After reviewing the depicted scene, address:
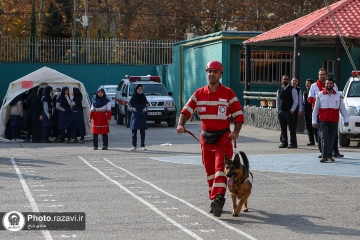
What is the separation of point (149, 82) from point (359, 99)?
12.7 m

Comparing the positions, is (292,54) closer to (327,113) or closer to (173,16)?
(327,113)

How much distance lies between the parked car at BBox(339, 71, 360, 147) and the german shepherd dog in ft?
35.5

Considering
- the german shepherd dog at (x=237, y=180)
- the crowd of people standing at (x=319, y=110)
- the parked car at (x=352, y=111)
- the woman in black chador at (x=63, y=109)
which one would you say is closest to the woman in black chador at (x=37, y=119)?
the woman in black chador at (x=63, y=109)

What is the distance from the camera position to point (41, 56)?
43.7 meters

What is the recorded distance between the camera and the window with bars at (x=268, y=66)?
36.5 meters

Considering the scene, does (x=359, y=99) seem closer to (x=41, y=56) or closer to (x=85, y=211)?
(x=85, y=211)

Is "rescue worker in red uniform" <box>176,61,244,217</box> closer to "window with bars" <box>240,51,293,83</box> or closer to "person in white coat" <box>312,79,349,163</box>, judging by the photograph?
"person in white coat" <box>312,79,349,163</box>

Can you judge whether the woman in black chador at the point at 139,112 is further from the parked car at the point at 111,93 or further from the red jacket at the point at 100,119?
the parked car at the point at 111,93

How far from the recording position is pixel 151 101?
3130 centimetres

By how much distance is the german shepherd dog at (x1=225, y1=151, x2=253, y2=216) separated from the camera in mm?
10352

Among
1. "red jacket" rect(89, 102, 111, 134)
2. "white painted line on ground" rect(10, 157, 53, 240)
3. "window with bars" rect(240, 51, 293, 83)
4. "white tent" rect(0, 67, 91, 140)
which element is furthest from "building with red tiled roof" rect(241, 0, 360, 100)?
"white painted line on ground" rect(10, 157, 53, 240)

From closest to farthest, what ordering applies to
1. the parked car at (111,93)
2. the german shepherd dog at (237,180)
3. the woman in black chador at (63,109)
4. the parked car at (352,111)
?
1. the german shepherd dog at (237,180)
2. the parked car at (352,111)
3. the woman in black chador at (63,109)
4. the parked car at (111,93)

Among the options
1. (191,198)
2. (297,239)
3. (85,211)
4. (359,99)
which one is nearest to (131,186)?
(191,198)

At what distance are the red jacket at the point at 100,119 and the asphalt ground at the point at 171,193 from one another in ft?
2.02
